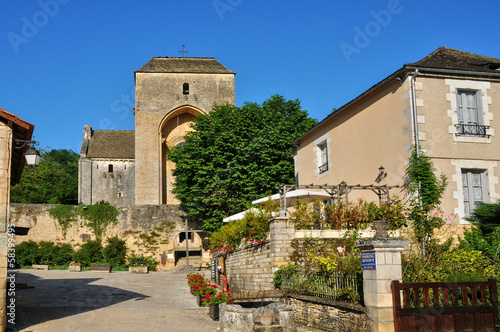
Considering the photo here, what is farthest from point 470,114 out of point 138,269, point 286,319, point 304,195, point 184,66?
point 184,66

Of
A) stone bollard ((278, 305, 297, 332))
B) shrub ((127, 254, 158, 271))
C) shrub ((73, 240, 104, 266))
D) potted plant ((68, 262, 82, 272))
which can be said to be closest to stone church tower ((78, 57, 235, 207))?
shrub ((127, 254, 158, 271))

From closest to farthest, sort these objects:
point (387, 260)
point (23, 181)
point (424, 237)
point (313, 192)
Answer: point (387, 260)
point (424, 237)
point (313, 192)
point (23, 181)

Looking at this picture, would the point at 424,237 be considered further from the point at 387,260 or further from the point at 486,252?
the point at 387,260

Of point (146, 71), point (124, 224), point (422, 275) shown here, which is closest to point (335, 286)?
point (422, 275)

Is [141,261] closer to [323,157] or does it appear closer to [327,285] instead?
[323,157]

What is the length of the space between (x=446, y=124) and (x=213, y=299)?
7.71 meters

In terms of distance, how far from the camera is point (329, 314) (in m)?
9.29

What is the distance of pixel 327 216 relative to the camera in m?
13.9

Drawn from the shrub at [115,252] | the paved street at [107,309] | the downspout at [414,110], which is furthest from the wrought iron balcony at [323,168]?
the shrub at [115,252]

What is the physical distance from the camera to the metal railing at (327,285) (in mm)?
8633

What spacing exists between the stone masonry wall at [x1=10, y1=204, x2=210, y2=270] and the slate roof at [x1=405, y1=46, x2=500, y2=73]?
20368 mm

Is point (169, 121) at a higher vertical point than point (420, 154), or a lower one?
higher

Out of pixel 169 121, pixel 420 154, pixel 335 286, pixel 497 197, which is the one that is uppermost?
pixel 169 121

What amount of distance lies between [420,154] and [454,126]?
1.41m
